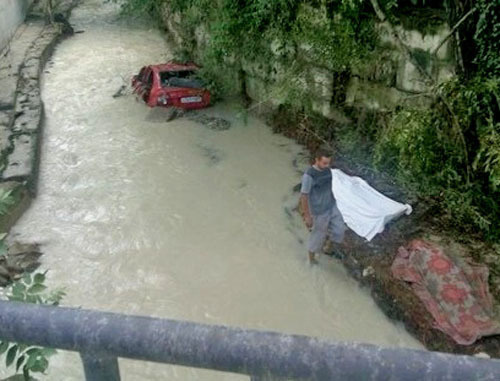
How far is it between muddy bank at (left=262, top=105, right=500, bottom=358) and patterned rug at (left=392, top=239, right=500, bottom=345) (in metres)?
0.08

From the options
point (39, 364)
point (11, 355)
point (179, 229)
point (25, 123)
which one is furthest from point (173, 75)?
point (11, 355)

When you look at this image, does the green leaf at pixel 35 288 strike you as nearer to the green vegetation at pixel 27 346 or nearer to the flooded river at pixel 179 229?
the green vegetation at pixel 27 346

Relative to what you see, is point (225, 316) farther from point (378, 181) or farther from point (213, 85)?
point (213, 85)

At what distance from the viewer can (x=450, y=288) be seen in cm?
510

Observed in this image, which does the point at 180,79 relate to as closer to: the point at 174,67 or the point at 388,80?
the point at 174,67

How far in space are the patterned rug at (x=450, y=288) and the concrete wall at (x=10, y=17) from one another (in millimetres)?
11645

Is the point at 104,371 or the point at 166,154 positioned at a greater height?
the point at 104,371

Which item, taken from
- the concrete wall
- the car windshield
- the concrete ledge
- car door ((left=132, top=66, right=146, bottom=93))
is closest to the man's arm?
the concrete ledge

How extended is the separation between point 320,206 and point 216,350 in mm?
5117

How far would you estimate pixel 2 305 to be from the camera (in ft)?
2.51

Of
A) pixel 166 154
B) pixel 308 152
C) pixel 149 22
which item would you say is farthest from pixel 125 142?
pixel 149 22

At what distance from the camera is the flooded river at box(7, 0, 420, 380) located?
5.63 metres

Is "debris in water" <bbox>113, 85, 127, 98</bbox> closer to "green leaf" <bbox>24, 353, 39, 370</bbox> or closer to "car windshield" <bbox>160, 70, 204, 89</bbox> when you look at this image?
"car windshield" <bbox>160, 70, 204, 89</bbox>

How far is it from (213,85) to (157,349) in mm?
10000
